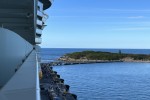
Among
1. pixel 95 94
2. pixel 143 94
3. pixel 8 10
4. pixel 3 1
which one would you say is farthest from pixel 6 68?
pixel 143 94

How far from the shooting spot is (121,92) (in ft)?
253

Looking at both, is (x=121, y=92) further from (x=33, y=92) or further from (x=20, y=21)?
(x=33, y=92)

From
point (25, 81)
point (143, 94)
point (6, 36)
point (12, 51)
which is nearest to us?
Result: point (25, 81)

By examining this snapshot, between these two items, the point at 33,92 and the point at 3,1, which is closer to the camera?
the point at 33,92

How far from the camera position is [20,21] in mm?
16031

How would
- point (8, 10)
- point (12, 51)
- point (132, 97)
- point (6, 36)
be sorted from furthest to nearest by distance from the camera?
point (132, 97) < point (8, 10) < point (12, 51) < point (6, 36)

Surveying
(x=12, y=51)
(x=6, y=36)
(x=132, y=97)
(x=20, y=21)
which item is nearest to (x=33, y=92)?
(x=6, y=36)

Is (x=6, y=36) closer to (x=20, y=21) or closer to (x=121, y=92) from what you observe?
(x=20, y=21)

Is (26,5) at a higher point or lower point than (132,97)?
Answer: higher

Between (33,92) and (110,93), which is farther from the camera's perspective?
(110,93)

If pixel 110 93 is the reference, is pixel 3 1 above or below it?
above

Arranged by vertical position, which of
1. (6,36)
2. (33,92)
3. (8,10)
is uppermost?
(8,10)

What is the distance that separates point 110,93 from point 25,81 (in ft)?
230

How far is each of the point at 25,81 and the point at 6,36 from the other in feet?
18.5
